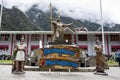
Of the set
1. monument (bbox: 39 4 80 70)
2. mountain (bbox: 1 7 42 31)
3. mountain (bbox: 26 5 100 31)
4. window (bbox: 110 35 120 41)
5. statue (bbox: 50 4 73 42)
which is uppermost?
mountain (bbox: 26 5 100 31)

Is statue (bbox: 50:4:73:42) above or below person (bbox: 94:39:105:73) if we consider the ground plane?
above

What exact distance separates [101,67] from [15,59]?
3.80 m

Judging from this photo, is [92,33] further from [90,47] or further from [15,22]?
[15,22]

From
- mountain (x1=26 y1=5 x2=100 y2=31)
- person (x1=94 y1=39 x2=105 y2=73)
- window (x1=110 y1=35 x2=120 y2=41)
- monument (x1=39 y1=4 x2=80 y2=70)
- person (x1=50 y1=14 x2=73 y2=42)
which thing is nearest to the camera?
person (x1=94 y1=39 x2=105 y2=73)

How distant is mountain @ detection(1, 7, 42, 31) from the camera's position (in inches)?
2196

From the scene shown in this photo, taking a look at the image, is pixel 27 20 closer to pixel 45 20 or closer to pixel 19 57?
pixel 45 20

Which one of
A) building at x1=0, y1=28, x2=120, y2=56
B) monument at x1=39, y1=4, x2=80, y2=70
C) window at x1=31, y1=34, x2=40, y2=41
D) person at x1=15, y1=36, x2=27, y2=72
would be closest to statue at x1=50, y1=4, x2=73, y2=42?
monument at x1=39, y1=4, x2=80, y2=70

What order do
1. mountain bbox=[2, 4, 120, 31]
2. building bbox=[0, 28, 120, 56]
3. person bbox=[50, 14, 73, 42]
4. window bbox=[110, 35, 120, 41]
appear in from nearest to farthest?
1. person bbox=[50, 14, 73, 42]
2. building bbox=[0, 28, 120, 56]
3. window bbox=[110, 35, 120, 41]
4. mountain bbox=[2, 4, 120, 31]

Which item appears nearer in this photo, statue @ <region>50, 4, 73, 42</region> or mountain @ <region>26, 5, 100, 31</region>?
statue @ <region>50, 4, 73, 42</region>

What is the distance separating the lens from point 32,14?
9181 cm

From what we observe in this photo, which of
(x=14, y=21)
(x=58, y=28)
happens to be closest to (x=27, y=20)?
(x=14, y=21)

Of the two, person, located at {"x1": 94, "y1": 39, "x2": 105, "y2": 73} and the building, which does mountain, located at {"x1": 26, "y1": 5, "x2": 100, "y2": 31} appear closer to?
the building

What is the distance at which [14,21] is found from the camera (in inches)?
2389

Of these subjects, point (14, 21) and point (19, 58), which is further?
point (14, 21)
